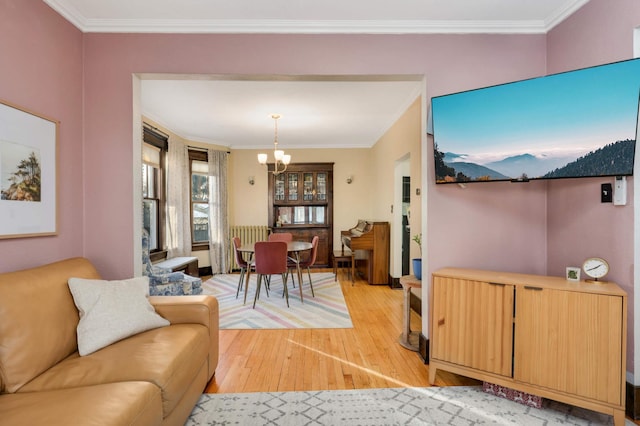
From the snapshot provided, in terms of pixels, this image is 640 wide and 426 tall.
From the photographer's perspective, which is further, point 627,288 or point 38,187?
point 38,187

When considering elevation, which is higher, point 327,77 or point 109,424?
point 327,77

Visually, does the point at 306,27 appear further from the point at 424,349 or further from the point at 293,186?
the point at 293,186

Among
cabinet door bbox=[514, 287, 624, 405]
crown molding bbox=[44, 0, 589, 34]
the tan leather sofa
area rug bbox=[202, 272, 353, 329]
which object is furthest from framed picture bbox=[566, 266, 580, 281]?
the tan leather sofa

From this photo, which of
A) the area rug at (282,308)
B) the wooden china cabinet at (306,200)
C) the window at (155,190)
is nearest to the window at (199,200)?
the window at (155,190)

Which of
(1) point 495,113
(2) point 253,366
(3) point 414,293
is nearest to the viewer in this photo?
(1) point 495,113

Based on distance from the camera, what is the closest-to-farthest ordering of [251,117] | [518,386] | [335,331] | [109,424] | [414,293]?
[109,424] → [518,386] → [335,331] → [414,293] → [251,117]

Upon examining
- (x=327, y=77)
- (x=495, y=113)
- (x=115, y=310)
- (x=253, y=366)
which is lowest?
(x=253, y=366)

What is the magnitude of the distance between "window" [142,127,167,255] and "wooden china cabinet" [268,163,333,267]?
6.98 ft

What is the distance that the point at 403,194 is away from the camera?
4.95 m

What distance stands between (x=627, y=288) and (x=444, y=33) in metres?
2.15

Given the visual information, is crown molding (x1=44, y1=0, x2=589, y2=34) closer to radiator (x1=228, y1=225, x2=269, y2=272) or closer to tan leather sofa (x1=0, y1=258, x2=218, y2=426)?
tan leather sofa (x1=0, y1=258, x2=218, y2=426)

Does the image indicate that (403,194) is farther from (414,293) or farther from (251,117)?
(251,117)

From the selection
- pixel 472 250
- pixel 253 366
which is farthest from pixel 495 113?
pixel 253 366

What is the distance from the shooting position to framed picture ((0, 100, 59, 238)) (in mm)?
1807
